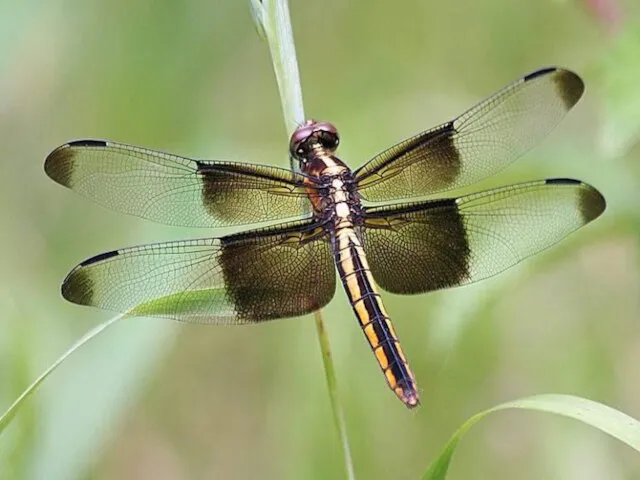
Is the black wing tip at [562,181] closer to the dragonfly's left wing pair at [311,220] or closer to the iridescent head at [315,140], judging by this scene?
the dragonfly's left wing pair at [311,220]

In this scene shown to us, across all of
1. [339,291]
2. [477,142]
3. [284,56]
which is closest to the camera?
[284,56]

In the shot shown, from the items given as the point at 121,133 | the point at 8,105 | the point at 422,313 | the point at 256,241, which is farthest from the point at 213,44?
the point at 256,241

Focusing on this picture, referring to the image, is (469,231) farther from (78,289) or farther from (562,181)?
(78,289)

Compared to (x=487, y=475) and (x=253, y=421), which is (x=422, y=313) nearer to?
(x=487, y=475)

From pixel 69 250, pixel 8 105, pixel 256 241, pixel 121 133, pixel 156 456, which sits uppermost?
pixel 8 105

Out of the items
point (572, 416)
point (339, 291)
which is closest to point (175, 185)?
point (339, 291)

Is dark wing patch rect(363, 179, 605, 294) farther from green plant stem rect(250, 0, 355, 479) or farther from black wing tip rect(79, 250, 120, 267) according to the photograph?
black wing tip rect(79, 250, 120, 267)
